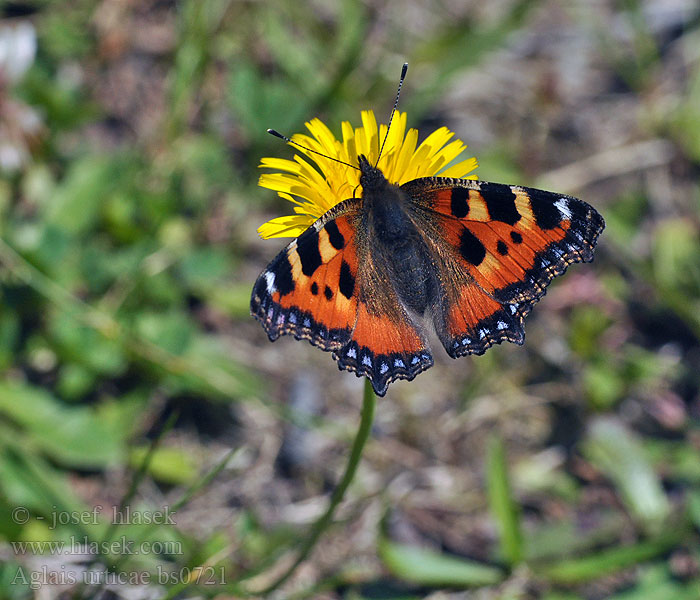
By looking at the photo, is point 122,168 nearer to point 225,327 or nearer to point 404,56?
point 225,327

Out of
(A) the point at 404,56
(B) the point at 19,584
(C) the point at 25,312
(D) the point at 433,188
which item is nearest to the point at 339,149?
(D) the point at 433,188

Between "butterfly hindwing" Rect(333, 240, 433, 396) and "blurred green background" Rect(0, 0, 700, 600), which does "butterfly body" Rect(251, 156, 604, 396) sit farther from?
"blurred green background" Rect(0, 0, 700, 600)

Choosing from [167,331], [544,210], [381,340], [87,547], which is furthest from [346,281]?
[87,547]

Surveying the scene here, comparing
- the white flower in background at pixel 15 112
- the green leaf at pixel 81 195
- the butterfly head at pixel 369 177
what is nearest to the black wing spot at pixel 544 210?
the butterfly head at pixel 369 177

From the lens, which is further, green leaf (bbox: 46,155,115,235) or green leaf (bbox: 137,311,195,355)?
green leaf (bbox: 46,155,115,235)

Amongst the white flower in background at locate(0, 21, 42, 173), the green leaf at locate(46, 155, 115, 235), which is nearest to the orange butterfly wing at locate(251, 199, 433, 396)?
the green leaf at locate(46, 155, 115, 235)

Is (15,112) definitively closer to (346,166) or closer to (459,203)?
(346,166)
